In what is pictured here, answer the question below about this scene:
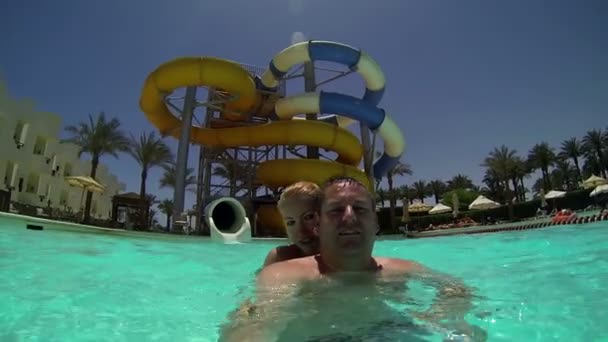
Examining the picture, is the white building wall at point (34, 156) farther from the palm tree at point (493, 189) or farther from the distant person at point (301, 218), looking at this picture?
the palm tree at point (493, 189)

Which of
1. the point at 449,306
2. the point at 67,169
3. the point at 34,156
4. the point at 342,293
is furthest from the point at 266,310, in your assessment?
the point at 67,169

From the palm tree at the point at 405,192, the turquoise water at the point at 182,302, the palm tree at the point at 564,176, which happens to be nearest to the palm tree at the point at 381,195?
the palm tree at the point at 405,192

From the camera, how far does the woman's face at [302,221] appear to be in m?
2.53

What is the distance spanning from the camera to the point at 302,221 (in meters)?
2.57

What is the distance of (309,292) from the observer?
2109 millimetres

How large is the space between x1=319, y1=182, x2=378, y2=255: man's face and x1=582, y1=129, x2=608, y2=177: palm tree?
49747 millimetres

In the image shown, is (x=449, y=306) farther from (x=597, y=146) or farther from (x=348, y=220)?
(x=597, y=146)

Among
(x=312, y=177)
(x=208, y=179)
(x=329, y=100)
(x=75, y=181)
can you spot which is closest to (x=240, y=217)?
(x=312, y=177)

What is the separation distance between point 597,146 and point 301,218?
50.4 metres

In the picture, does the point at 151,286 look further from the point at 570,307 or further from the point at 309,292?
the point at 570,307

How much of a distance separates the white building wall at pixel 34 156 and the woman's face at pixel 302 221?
27.4 metres

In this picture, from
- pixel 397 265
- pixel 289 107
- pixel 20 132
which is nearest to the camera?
pixel 397 265

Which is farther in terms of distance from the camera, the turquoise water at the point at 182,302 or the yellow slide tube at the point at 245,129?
the yellow slide tube at the point at 245,129

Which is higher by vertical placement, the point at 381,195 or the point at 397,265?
the point at 381,195
